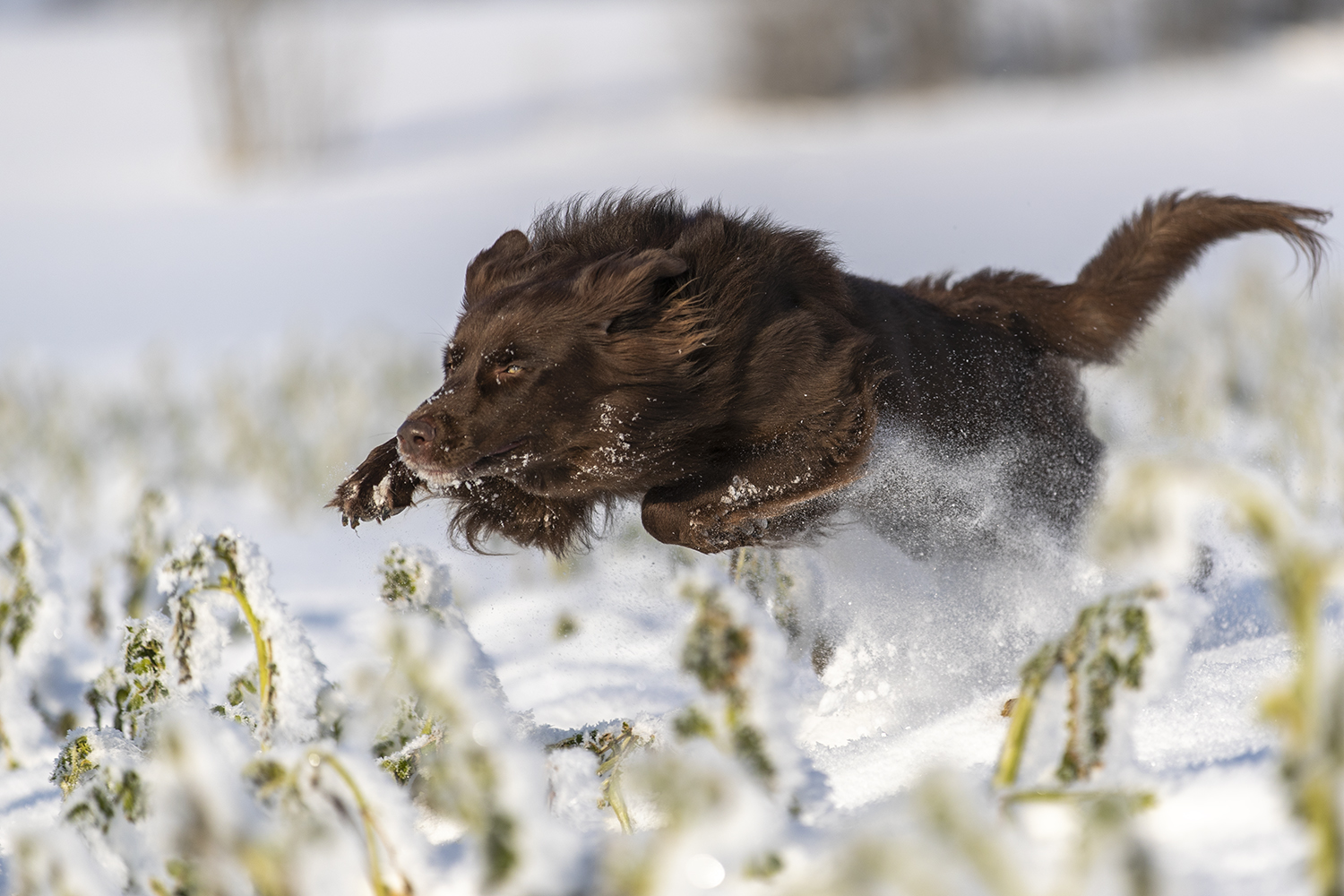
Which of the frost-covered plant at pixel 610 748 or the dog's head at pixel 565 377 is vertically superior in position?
the dog's head at pixel 565 377

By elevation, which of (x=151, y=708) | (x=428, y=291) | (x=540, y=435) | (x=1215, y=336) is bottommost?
(x=428, y=291)

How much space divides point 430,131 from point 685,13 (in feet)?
26.2

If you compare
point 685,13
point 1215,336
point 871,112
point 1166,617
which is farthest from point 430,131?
point 1166,617

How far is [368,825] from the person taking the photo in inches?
69.2

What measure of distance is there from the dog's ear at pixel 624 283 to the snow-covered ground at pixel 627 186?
652 millimetres

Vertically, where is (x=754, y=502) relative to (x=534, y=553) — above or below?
above

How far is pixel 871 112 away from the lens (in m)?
29.0

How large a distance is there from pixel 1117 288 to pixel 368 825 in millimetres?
3142

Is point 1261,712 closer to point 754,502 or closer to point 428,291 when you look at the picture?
point 754,502

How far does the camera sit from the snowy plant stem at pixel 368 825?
1.75 m

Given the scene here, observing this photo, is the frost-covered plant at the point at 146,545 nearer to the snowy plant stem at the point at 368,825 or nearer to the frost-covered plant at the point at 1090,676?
the snowy plant stem at the point at 368,825

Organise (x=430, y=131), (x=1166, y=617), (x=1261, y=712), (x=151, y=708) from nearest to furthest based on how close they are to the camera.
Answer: (x=1261, y=712), (x=1166, y=617), (x=151, y=708), (x=430, y=131)

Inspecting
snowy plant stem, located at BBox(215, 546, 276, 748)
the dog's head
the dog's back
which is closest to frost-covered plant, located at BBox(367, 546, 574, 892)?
snowy plant stem, located at BBox(215, 546, 276, 748)

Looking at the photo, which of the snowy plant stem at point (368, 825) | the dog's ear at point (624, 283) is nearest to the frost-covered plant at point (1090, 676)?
the snowy plant stem at point (368, 825)
